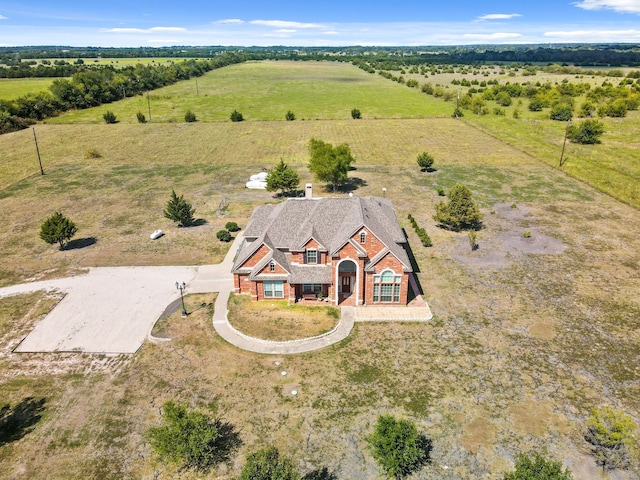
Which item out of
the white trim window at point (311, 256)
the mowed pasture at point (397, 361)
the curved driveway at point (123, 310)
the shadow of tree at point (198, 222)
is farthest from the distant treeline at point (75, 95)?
the white trim window at point (311, 256)

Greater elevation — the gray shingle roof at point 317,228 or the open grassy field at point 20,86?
the open grassy field at point 20,86

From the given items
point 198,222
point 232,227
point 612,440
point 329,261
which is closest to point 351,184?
point 232,227

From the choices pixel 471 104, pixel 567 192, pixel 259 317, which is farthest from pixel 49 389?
pixel 471 104

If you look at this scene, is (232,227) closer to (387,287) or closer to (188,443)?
(387,287)

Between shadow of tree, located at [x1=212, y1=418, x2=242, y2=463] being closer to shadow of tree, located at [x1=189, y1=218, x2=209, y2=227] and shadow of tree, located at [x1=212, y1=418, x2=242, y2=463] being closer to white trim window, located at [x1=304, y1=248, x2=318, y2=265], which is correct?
white trim window, located at [x1=304, y1=248, x2=318, y2=265]

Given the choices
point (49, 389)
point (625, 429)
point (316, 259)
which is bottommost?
point (49, 389)

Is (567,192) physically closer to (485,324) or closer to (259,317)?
(485,324)

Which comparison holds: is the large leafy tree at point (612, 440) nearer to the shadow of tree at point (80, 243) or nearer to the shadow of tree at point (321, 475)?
the shadow of tree at point (321, 475)
